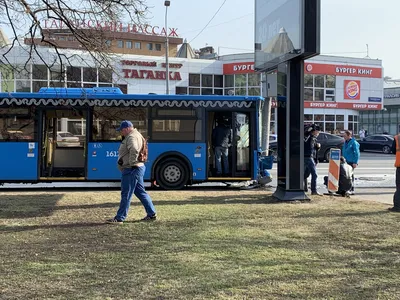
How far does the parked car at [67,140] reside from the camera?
1344 centimetres

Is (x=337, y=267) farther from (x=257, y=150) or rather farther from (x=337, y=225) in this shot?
(x=257, y=150)

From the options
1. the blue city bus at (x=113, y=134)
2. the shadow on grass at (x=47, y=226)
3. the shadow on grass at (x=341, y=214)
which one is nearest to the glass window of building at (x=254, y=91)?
the blue city bus at (x=113, y=134)

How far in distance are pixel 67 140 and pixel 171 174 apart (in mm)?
3130

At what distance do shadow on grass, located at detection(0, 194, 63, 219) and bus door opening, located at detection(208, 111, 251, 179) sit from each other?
4.60m

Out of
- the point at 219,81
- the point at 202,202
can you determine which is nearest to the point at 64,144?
the point at 202,202

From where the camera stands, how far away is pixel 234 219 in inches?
322

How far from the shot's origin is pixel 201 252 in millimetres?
6000

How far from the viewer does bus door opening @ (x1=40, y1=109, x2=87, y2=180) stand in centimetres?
1319

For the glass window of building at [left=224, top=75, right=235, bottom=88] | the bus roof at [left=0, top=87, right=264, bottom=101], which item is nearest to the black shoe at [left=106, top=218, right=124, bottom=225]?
the bus roof at [left=0, top=87, right=264, bottom=101]

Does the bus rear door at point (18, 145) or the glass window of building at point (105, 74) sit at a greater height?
the glass window of building at point (105, 74)

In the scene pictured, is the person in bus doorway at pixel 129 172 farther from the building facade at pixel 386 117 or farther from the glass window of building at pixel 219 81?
the building facade at pixel 386 117

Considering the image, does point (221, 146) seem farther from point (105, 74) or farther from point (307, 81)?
point (307, 81)

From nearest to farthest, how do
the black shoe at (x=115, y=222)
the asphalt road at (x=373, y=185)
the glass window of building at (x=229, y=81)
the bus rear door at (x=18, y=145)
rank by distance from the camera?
the black shoe at (x=115, y=222)
the asphalt road at (x=373, y=185)
the bus rear door at (x=18, y=145)
the glass window of building at (x=229, y=81)

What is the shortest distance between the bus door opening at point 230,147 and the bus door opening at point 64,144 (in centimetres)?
362
